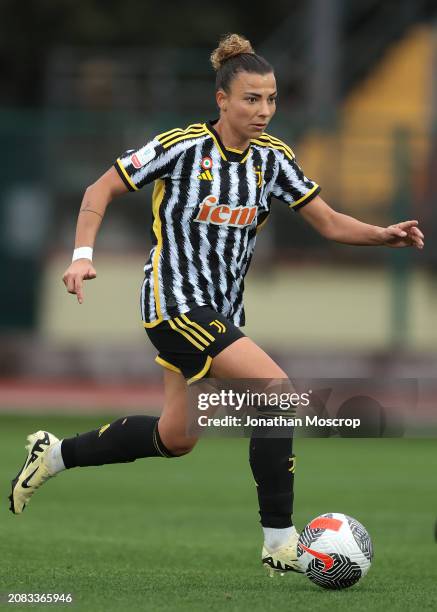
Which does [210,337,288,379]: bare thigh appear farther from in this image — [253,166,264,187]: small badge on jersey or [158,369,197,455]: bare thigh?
[253,166,264,187]: small badge on jersey

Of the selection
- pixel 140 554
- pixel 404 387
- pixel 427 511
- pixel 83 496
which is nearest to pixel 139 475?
pixel 83 496

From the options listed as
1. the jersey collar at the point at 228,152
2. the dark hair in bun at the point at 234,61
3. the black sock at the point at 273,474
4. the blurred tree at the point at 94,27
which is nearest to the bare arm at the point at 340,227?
the jersey collar at the point at 228,152

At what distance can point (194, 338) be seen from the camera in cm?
625

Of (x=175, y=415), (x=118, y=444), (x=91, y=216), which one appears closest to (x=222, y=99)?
(x=91, y=216)

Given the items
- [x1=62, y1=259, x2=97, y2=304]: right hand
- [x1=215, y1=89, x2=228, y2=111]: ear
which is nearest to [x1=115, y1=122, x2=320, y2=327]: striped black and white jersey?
[x1=215, y1=89, x2=228, y2=111]: ear

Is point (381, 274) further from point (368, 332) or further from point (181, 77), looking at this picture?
point (181, 77)

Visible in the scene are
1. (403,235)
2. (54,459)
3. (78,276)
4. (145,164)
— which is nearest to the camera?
(78,276)

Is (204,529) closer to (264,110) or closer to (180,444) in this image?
(180,444)

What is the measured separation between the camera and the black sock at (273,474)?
20.6ft

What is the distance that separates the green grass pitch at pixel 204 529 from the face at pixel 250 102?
1.94 metres

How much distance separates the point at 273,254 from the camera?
17609 millimetres

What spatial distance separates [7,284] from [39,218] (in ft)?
2.83

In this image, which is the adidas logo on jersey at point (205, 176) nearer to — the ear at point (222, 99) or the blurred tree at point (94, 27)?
the ear at point (222, 99)

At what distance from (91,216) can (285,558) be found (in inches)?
65.1
